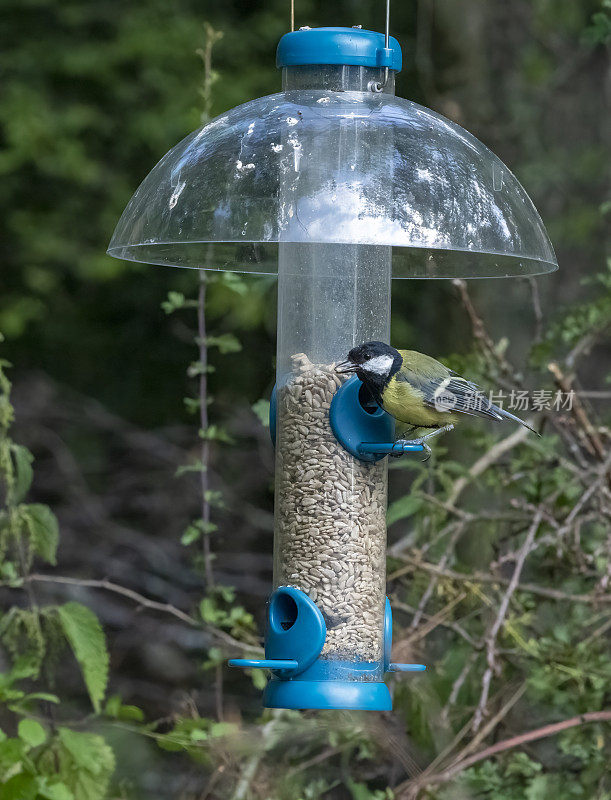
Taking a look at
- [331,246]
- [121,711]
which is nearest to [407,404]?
[331,246]

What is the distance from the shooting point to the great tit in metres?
2.53

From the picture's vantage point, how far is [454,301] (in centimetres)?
473

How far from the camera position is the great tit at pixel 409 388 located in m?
2.53

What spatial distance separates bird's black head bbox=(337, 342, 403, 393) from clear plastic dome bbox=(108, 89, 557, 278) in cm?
38

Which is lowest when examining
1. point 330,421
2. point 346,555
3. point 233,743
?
point 233,743

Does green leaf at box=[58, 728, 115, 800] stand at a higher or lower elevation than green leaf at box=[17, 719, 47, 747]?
lower

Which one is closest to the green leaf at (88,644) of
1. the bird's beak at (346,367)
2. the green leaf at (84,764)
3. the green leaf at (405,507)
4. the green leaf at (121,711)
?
the green leaf at (84,764)

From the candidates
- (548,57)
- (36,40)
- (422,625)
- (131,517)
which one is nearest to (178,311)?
(131,517)

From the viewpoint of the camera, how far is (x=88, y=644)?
333 cm

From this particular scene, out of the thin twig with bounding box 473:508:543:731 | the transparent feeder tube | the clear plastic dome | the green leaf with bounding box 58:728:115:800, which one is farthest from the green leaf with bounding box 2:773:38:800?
the clear plastic dome

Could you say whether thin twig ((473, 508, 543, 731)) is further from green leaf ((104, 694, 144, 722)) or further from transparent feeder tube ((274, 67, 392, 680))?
green leaf ((104, 694, 144, 722))

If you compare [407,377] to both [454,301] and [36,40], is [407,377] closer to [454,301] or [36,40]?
[454,301]

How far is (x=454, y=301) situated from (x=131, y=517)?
2.16m

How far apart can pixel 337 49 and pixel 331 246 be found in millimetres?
483
